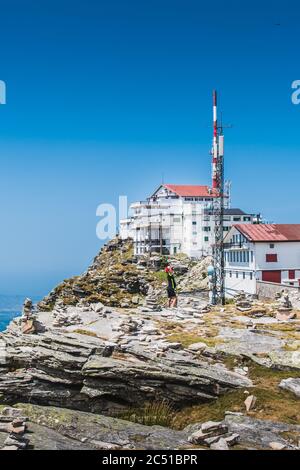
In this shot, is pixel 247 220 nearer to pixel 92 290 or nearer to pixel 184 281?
pixel 184 281

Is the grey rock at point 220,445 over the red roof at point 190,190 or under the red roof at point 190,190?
under

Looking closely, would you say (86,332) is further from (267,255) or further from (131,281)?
(131,281)

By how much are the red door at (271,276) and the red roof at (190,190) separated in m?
79.4

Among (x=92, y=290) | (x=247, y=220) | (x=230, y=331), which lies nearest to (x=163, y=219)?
(x=247, y=220)

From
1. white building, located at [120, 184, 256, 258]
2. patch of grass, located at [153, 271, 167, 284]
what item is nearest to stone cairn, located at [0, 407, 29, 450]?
patch of grass, located at [153, 271, 167, 284]

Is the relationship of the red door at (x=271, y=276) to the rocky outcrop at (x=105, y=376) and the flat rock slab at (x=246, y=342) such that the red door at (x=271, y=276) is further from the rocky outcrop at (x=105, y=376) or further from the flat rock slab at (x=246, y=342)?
the rocky outcrop at (x=105, y=376)

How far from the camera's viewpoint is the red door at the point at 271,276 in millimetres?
73500

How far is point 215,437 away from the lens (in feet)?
53.5

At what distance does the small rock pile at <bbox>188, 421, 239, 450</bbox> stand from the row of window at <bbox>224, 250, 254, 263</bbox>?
194 feet

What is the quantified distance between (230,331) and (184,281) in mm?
81226

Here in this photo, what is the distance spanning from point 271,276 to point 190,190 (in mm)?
86459

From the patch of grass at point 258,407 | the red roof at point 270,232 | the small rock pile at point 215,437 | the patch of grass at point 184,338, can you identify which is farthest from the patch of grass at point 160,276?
the small rock pile at point 215,437

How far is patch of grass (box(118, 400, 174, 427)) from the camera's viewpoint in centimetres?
2003

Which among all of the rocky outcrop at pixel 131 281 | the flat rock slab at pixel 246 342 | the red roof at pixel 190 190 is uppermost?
the red roof at pixel 190 190
